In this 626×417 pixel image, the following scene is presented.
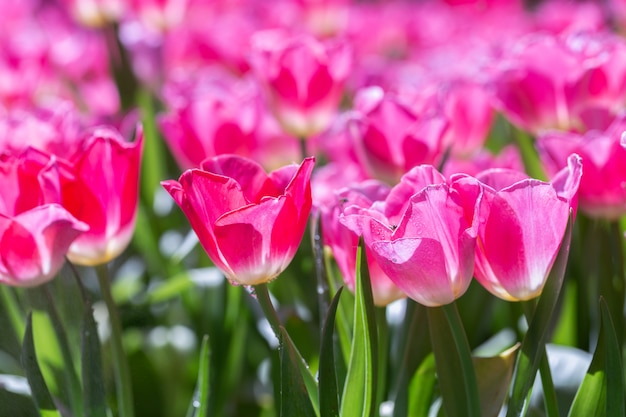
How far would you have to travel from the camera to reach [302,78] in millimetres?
964

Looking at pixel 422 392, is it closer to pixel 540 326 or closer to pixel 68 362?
pixel 540 326

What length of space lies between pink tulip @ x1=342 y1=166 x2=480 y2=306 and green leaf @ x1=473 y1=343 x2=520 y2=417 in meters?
0.10

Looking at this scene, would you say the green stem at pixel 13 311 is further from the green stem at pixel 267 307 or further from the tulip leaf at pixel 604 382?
the tulip leaf at pixel 604 382

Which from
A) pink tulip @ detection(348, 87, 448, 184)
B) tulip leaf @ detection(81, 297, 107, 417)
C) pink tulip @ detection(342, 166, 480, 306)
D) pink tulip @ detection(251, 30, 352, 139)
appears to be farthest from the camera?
pink tulip @ detection(251, 30, 352, 139)

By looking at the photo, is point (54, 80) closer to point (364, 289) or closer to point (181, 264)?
point (181, 264)

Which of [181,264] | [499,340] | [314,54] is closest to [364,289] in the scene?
[499,340]

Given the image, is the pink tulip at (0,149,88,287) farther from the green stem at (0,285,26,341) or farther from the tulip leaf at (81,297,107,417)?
the green stem at (0,285,26,341)

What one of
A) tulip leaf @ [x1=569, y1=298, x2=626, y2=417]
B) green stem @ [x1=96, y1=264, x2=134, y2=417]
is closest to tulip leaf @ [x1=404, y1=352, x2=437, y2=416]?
tulip leaf @ [x1=569, y1=298, x2=626, y2=417]

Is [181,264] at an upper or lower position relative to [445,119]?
lower

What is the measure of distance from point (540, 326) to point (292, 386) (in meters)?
0.16

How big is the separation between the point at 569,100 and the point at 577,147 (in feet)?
0.58

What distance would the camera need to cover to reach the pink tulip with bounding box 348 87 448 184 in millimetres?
807

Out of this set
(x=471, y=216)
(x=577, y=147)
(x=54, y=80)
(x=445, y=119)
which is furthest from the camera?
(x=54, y=80)

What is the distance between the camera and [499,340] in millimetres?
870
